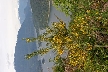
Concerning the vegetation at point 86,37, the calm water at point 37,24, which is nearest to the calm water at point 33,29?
the calm water at point 37,24

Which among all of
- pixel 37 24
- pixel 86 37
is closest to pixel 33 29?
pixel 37 24

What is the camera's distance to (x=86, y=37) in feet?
11.3

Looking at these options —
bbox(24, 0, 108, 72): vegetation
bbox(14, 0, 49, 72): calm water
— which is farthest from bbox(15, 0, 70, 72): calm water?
bbox(24, 0, 108, 72): vegetation

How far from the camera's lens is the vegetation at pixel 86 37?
326cm

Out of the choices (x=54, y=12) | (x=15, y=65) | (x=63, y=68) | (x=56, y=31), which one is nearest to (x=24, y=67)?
(x=15, y=65)

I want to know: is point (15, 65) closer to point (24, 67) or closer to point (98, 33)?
point (24, 67)

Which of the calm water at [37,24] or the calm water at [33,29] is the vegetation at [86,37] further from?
the calm water at [33,29]

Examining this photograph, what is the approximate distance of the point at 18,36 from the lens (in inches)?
337

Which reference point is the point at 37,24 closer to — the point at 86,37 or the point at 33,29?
the point at 33,29

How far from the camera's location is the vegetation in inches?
128

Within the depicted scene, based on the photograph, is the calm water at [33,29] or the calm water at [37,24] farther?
the calm water at [33,29]

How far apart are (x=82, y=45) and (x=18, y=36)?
208 inches

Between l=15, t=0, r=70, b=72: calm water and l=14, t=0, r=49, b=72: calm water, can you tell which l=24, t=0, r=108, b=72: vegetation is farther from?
l=14, t=0, r=49, b=72: calm water

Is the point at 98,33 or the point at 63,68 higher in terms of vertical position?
the point at 63,68
